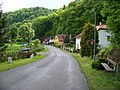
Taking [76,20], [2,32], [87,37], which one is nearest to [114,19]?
[2,32]

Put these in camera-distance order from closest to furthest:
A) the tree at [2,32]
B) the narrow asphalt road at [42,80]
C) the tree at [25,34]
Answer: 1. the narrow asphalt road at [42,80]
2. the tree at [2,32]
3. the tree at [25,34]

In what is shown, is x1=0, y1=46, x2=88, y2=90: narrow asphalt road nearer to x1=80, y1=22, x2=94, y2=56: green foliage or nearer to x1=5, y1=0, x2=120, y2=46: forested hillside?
x1=5, y1=0, x2=120, y2=46: forested hillside

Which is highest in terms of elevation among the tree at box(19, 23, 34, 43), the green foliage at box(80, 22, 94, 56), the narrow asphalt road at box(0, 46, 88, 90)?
the tree at box(19, 23, 34, 43)

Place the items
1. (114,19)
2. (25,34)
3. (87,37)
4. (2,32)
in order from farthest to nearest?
(25,34) → (87,37) → (2,32) → (114,19)

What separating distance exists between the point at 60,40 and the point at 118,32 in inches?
4400

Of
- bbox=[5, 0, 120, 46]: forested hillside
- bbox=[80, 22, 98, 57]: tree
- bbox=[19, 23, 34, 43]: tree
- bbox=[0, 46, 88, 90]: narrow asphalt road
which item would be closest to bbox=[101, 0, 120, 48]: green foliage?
bbox=[5, 0, 120, 46]: forested hillside

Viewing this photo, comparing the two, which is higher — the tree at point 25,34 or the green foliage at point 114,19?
the tree at point 25,34

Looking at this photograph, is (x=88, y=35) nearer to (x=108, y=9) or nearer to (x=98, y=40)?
(x=98, y=40)

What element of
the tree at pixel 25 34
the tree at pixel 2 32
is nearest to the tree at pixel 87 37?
the tree at pixel 2 32

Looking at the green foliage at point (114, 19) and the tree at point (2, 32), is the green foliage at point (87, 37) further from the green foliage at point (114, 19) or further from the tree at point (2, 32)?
the green foliage at point (114, 19)

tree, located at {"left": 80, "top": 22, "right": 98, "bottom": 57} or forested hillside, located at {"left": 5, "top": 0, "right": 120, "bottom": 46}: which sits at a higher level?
forested hillside, located at {"left": 5, "top": 0, "right": 120, "bottom": 46}

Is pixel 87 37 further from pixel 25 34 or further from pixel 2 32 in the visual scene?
pixel 25 34

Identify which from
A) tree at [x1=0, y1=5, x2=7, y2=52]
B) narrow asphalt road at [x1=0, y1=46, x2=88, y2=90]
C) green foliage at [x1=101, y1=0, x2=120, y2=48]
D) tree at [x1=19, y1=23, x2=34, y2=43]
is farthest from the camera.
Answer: tree at [x1=19, y1=23, x2=34, y2=43]

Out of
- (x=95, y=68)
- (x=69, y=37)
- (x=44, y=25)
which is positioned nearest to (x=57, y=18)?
(x=44, y=25)
